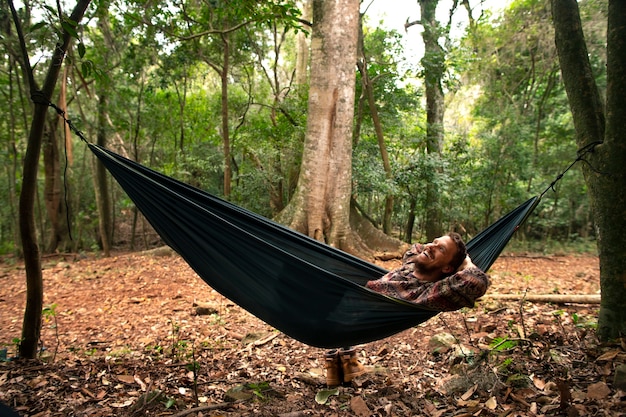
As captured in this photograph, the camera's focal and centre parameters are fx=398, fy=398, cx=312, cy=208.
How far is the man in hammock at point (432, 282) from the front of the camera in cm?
152

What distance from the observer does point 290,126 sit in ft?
18.3

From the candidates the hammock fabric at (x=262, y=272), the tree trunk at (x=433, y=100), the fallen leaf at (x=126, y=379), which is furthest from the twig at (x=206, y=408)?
the tree trunk at (x=433, y=100)

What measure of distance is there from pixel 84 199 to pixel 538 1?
9.63 m

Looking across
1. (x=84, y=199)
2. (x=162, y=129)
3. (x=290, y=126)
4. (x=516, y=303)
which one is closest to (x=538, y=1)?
(x=290, y=126)

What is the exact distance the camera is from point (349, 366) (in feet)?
6.06

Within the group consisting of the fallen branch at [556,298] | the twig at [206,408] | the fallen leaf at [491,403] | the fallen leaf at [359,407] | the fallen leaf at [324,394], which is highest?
the fallen branch at [556,298]

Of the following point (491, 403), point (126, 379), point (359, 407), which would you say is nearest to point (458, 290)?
point (491, 403)

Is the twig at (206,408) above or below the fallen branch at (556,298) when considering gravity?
below

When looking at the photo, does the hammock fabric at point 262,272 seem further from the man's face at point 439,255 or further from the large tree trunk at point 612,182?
the large tree trunk at point 612,182

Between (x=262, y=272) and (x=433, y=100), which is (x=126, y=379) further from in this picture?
(x=433, y=100)

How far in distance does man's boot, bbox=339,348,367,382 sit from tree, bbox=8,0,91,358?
140cm

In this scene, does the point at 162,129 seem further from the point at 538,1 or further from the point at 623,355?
the point at 623,355

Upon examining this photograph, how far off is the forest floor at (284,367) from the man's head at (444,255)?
0.50 metres

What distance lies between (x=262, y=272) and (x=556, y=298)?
2.26 meters
